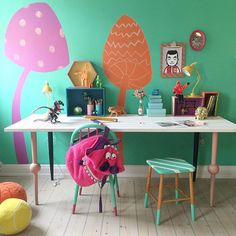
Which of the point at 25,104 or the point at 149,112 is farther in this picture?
the point at 25,104

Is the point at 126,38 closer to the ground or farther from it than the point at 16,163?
farther from it

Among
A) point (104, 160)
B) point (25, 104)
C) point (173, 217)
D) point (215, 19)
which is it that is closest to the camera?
point (104, 160)

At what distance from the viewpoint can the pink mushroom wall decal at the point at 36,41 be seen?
2791 mm

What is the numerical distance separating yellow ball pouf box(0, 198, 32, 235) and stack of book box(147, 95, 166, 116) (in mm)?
1403

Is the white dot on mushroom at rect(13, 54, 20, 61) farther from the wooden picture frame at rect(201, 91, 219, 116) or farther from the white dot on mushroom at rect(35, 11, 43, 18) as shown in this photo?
the wooden picture frame at rect(201, 91, 219, 116)

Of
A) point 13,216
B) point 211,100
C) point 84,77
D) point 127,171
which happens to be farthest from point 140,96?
point 13,216

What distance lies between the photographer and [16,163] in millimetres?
3094

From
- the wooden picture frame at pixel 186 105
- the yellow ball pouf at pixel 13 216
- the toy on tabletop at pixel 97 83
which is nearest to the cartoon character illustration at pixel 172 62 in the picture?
the wooden picture frame at pixel 186 105

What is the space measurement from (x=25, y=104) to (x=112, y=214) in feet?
4.77

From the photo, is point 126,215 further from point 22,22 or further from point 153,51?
point 22,22

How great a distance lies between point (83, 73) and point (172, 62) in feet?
2.93

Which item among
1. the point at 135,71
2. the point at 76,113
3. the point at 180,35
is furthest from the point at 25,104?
the point at 180,35

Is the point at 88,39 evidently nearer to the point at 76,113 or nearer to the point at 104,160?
the point at 76,113

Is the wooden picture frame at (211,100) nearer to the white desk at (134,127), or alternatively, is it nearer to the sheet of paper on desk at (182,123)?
the white desk at (134,127)
